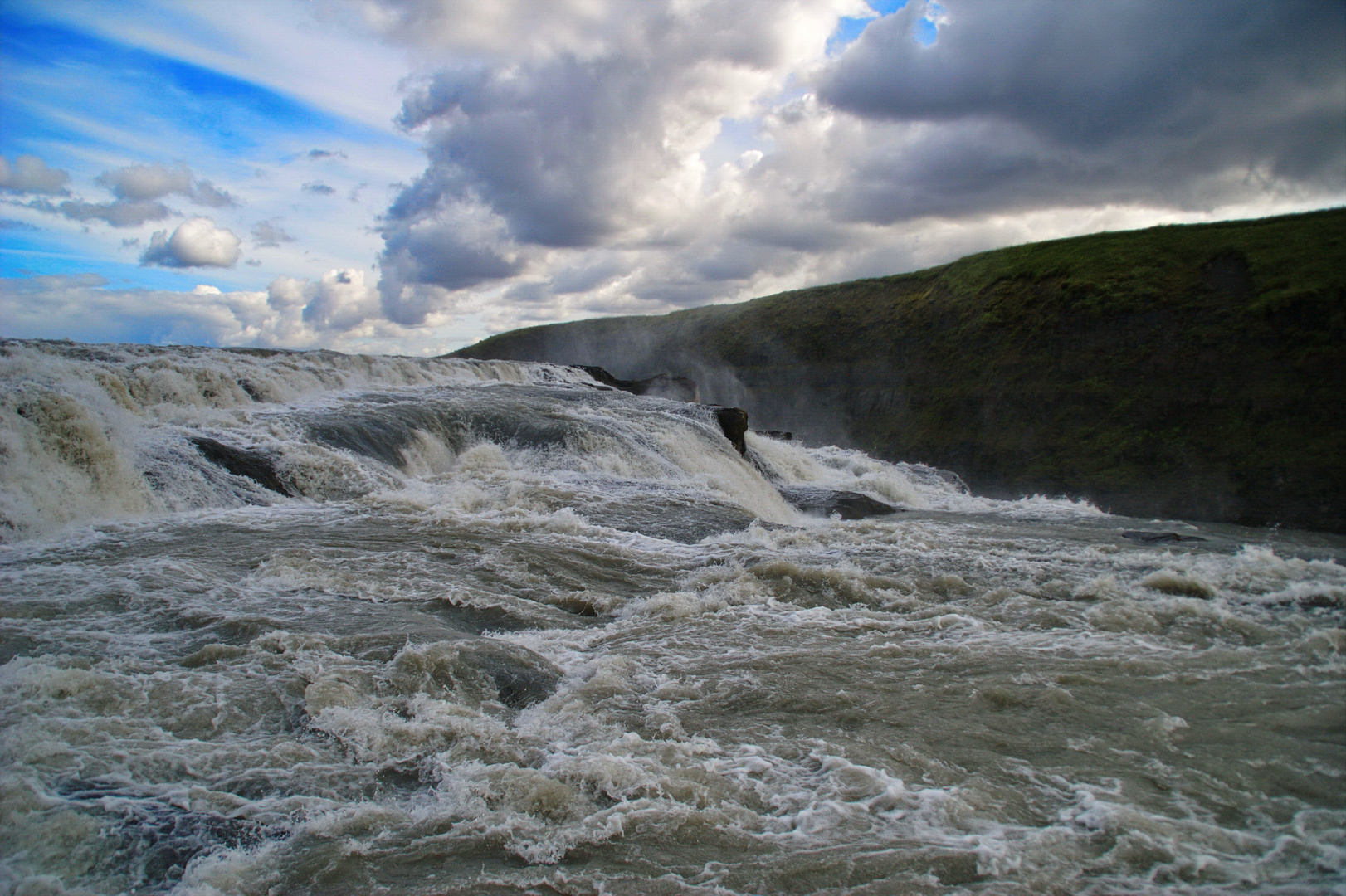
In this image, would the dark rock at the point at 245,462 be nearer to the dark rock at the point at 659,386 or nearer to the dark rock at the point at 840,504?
the dark rock at the point at 840,504

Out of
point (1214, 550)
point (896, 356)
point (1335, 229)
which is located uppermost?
point (1335, 229)

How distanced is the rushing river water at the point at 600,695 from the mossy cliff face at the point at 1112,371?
41.2 ft

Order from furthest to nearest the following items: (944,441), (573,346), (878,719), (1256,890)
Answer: (573,346) → (944,441) → (878,719) → (1256,890)

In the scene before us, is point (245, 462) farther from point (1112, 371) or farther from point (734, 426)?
point (1112, 371)

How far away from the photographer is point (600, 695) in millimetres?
4262

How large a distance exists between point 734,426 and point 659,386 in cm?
1270

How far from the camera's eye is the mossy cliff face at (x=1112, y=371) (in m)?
18.6

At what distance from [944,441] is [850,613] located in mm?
21236

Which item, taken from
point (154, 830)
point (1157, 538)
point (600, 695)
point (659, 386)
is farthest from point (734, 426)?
point (154, 830)

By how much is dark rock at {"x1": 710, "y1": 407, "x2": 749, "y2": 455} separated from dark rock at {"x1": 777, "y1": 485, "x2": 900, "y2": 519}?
59.0 inches

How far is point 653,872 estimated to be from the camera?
8.95 feet

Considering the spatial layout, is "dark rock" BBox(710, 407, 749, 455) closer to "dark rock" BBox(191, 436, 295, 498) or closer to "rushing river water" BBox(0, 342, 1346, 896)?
"rushing river water" BBox(0, 342, 1346, 896)

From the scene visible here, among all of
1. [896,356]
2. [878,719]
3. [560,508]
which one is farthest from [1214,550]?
[896,356]

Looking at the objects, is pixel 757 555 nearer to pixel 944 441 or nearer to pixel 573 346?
pixel 944 441
